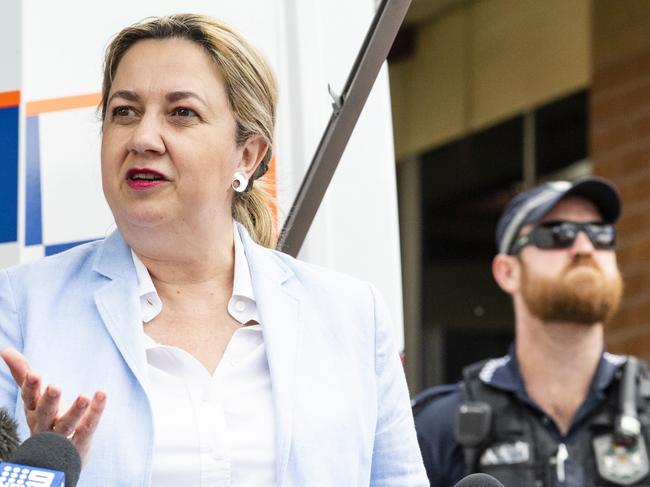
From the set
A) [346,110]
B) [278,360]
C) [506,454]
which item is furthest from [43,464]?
[506,454]

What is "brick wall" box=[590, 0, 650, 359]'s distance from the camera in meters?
7.20

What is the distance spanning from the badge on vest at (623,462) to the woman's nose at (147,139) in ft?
7.71

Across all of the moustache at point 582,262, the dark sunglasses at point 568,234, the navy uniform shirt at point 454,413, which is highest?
the dark sunglasses at point 568,234

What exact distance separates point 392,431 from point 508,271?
2.59m

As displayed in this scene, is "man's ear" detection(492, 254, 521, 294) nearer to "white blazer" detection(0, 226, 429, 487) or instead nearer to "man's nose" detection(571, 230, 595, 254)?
"man's nose" detection(571, 230, 595, 254)

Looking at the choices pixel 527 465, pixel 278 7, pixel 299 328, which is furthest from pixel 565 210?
pixel 299 328

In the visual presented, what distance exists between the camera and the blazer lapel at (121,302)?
2375 mm

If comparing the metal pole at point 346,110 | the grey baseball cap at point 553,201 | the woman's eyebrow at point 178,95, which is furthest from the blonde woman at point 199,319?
the grey baseball cap at point 553,201

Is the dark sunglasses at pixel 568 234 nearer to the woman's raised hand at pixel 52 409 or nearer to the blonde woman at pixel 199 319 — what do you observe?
the blonde woman at pixel 199 319

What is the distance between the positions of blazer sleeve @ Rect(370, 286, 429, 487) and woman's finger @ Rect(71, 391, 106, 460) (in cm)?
68

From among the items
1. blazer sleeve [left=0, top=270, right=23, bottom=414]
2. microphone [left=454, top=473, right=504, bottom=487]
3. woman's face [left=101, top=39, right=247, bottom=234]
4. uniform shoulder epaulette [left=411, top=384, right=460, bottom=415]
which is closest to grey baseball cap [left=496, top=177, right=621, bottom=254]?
uniform shoulder epaulette [left=411, top=384, right=460, bottom=415]

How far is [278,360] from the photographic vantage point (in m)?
2.49

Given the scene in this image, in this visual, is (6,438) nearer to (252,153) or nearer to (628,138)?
(252,153)

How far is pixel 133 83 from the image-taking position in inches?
101
